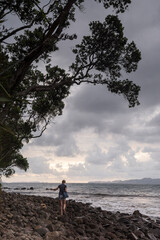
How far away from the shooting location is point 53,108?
18.1 metres

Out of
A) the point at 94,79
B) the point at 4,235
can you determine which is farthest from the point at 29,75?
the point at 4,235

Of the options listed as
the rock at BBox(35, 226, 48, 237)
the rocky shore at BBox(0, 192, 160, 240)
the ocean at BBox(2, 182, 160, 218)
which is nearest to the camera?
the rocky shore at BBox(0, 192, 160, 240)

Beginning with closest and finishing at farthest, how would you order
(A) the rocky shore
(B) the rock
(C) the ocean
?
(A) the rocky shore, (B) the rock, (C) the ocean

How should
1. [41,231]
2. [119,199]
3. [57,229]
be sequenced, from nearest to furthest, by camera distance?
[41,231] → [57,229] → [119,199]

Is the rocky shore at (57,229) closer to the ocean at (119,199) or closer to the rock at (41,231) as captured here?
the rock at (41,231)

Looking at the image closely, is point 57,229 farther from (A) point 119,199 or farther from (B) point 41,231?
(A) point 119,199

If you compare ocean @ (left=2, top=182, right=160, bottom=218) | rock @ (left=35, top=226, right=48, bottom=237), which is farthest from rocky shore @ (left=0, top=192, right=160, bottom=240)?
ocean @ (left=2, top=182, right=160, bottom=218)

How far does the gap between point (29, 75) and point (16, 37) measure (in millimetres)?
3211

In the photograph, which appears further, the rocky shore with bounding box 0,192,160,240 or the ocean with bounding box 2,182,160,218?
the ocean with bounding box 2,182,160,218

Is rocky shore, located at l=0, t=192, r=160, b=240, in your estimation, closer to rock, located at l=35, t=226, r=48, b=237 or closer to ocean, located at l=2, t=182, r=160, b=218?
rock, located at l=35, t=226, r=48, b=237

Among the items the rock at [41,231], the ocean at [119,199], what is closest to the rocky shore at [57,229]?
the rock at [41,231]

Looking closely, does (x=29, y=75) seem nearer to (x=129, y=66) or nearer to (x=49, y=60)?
(x=49, y=60)

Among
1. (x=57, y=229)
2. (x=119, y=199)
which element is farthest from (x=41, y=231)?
(x=119, y=199)

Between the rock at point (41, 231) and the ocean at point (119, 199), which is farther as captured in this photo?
the ocean at point (119, 199)
